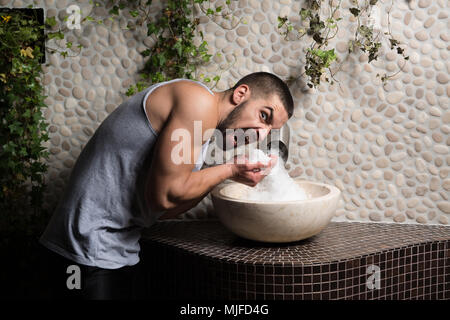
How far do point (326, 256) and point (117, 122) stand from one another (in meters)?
0.87

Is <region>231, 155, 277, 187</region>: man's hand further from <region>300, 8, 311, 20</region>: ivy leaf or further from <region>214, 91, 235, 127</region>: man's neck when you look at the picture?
<region>300, 8, 311, 20</region>: ivy leaf

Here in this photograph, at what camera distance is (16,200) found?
75.4 inches

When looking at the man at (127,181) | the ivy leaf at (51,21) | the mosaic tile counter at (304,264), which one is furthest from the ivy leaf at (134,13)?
the mosaic tile counter at (304,264)

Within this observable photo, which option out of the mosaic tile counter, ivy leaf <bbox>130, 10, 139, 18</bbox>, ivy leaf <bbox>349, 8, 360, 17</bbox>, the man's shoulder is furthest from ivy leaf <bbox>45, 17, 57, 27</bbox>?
ivy leaf <bbox>349, 8, 360, 17</bbox>

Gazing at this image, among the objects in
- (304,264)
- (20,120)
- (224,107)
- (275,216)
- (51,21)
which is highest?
(51,21)

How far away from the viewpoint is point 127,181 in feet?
4.51

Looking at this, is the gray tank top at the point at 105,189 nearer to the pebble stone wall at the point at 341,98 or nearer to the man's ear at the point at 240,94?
the man's ear at the point at 240,94

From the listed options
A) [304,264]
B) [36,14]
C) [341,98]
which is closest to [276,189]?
[304,264]

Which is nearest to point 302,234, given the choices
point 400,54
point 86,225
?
point 86,225

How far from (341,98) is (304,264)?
795mm

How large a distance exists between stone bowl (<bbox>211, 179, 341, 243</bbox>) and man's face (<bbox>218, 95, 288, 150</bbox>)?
0.83ft

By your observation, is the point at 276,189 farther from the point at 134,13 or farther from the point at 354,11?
the point at 134,13

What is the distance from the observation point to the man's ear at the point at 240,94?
148 cm
